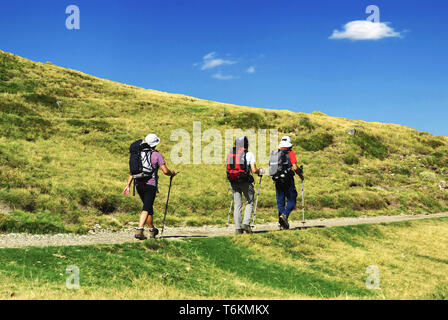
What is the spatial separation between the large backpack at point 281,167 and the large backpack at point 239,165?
6.21ft

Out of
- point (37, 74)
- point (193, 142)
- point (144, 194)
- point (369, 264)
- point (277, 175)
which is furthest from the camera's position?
point (37, 74)

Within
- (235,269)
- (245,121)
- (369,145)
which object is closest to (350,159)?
(369,145)

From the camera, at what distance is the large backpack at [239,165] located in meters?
11.6

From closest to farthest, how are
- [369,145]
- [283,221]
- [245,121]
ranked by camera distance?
1. [283,221]
2. [369,145]
3. [245,121]

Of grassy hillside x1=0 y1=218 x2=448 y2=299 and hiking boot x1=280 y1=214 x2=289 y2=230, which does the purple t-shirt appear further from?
hiking boot x1=280 y1=214 x2=289 y2=230

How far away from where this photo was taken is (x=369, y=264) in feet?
38.1

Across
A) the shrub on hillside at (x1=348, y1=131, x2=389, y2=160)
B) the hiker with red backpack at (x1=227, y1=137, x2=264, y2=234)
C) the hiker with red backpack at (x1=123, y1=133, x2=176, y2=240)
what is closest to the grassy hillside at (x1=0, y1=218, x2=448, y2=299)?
the hiker with red backpack at (x1=123, y1=133, x2=176, y2=240)

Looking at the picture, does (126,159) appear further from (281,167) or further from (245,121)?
(281,167)

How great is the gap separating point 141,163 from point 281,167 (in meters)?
4.90

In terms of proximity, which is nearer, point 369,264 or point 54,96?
point 369,264

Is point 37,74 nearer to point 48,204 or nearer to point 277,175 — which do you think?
point 48,204

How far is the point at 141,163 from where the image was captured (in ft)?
34.4

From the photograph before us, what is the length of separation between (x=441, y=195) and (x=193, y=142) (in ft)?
64.1
